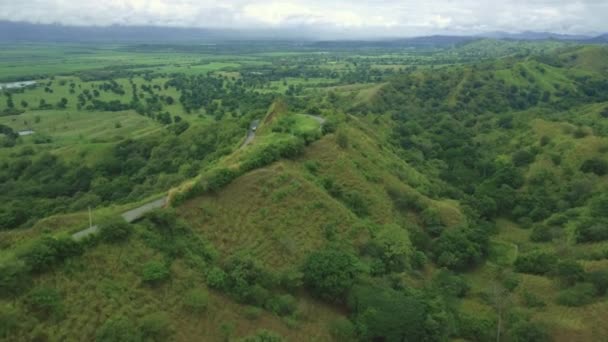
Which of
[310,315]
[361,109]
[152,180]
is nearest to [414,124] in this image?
[361,109]

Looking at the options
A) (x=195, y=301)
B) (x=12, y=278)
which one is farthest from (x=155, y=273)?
(x=12, y=278)

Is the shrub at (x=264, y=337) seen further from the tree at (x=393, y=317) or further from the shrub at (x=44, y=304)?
the shrub at (x=44, y=304)

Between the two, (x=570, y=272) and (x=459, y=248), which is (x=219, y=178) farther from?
(x=570, y=272)

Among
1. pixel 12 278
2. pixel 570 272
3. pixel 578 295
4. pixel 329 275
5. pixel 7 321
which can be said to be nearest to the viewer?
pixel 7 321

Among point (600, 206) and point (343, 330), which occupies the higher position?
point (600, 206)

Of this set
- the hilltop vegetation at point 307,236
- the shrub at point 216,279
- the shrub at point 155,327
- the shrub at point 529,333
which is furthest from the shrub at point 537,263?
the shrub at point 155,327
